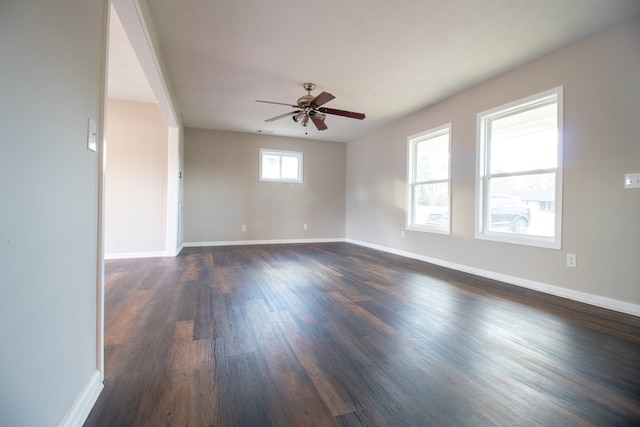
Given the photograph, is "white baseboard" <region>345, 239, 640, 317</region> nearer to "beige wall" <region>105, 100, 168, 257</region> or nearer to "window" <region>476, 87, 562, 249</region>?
"window" <region>476, 87, 562, 249</region>

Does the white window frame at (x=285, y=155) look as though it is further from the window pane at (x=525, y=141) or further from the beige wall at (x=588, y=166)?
the window pane at (x=525, y=141)

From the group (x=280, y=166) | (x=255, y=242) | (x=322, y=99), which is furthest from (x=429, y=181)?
(x=255, y=242)

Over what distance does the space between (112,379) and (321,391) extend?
3.46 feet

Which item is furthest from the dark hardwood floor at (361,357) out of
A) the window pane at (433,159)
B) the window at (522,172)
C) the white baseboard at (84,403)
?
the window pane at (433,159)

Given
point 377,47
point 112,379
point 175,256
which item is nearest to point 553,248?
point 377,47

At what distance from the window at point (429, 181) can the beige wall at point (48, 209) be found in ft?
13.7

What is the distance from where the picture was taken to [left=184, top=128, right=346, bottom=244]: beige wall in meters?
5.98

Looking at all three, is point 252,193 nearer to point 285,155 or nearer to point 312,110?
point 285,155

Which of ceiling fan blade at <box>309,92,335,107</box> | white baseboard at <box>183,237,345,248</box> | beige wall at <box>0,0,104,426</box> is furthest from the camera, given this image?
white baseboard at <box>183,237,345,248</box>

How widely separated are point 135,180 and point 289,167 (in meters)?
3.16

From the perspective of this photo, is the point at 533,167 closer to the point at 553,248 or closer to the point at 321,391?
the point at 553,248

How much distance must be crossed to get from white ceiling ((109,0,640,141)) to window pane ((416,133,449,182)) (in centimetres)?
66

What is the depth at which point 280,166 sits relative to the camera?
6668 millimetres

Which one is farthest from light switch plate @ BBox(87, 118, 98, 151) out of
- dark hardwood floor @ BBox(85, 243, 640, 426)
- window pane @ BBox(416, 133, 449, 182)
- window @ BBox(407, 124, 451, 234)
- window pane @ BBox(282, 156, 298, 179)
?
window pane @ BBox(282, 156, 298, 179)
